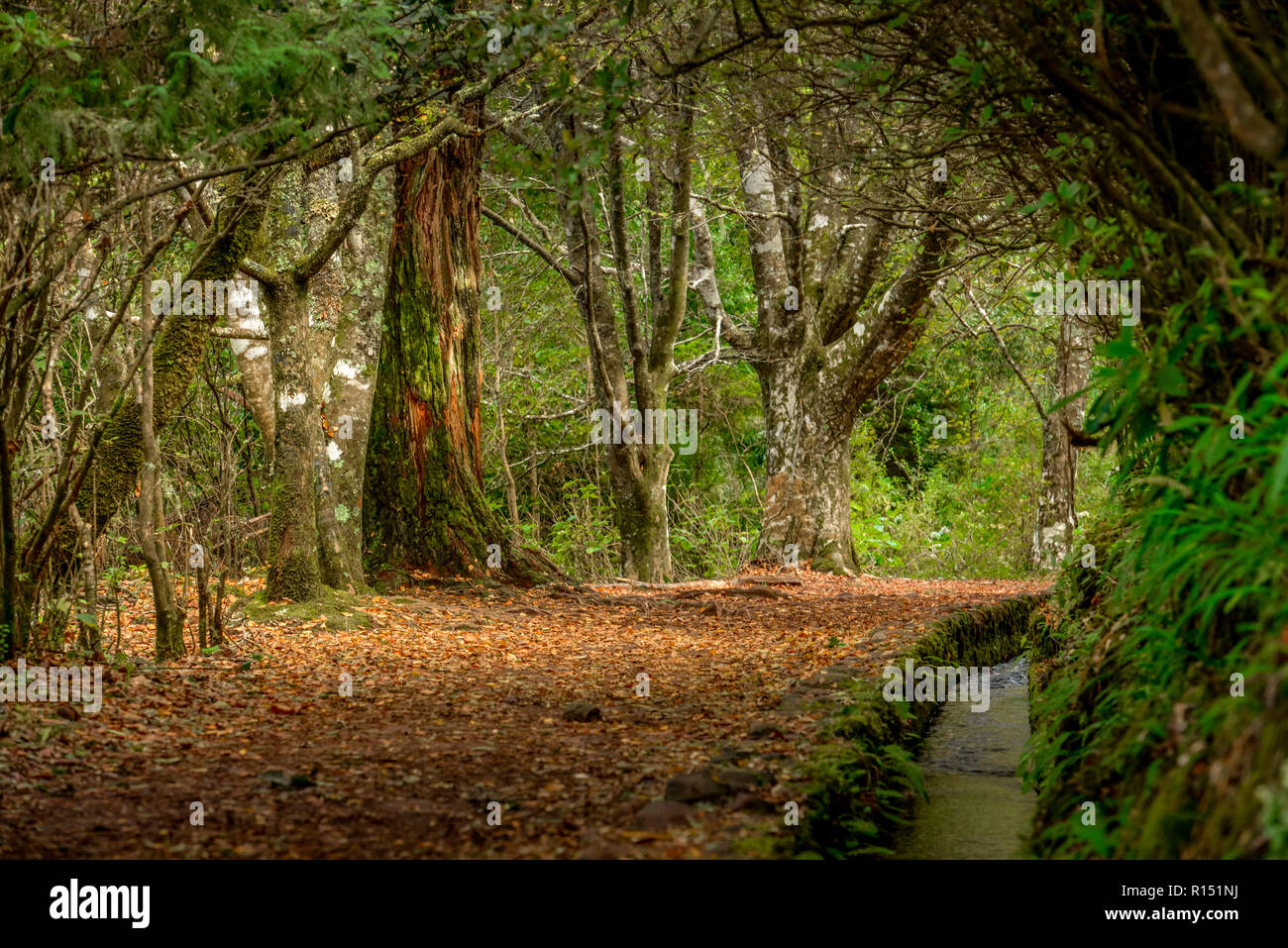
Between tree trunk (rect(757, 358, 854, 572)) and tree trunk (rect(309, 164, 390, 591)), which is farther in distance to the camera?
tree trunk (rect(757, 358, 854, 572))

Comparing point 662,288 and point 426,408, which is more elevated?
point 662,288

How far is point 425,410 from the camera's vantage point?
9.99 metres

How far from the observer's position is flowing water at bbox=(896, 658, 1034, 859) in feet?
14.7

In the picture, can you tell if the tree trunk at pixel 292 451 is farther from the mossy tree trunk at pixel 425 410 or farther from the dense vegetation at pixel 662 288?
the mossy tree trunk at pixel 425 410

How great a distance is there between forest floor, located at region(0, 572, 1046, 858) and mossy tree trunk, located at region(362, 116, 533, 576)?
1.02 meters

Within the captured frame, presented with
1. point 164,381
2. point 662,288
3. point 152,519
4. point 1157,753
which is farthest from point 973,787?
point 662,288

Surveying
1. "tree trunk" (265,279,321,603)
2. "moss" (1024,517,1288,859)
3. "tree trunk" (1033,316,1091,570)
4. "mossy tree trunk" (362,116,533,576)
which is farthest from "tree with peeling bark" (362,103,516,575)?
"tree trunk" (1033,316,1091,570)

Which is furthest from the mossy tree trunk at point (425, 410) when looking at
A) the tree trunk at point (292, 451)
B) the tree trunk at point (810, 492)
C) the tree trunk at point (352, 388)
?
the tree trunk at point (810, 492)

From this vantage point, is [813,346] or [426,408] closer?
[426,408]

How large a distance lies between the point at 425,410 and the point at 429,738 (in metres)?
5.42

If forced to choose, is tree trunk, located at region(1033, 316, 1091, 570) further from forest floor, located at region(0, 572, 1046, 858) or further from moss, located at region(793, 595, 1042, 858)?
moss, located at region(793, 595, 1042, 858)

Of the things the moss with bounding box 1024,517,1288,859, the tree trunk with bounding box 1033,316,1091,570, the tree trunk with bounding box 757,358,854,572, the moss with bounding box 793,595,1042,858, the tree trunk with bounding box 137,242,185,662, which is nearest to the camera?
the moss with bounding box 1024,517,1288,859

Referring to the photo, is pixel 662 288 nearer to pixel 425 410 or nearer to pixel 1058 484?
pixel 425 410
